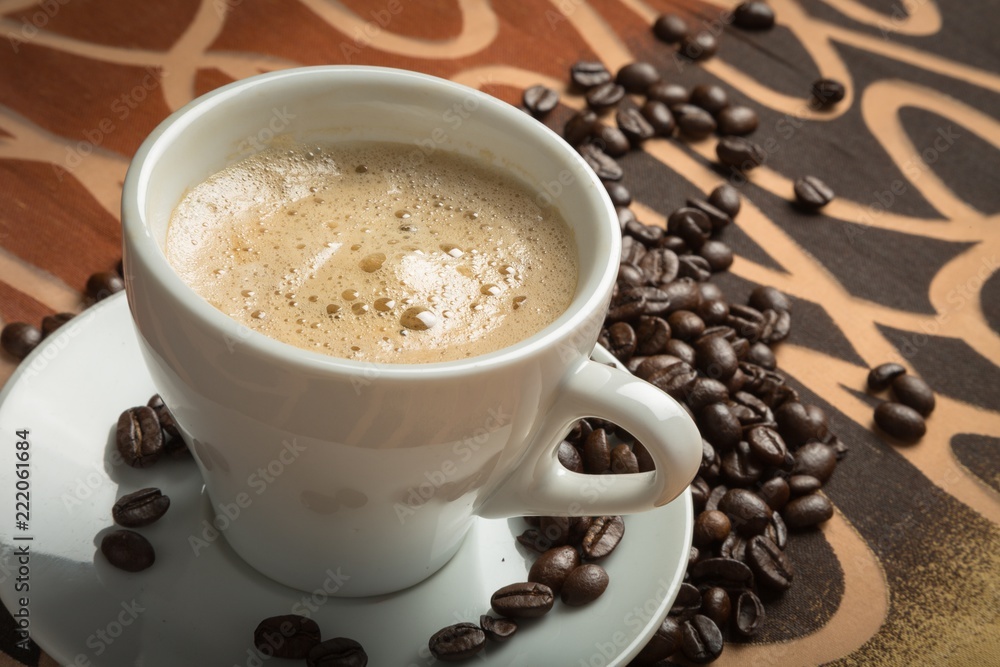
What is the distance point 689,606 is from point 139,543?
65 centimetres

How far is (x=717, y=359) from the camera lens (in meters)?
1.49

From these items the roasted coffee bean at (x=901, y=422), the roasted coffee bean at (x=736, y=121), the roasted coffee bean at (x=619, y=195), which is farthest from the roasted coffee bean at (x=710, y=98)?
the roasted coffee bean at (x=901, y=422)

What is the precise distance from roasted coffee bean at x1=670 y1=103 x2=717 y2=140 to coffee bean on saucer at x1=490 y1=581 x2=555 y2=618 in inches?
48.2

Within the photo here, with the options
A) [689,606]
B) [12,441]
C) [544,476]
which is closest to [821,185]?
[689,606]

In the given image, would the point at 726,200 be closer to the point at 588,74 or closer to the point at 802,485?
the point at 588,74

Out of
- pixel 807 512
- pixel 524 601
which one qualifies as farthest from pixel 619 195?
pixel 524 601

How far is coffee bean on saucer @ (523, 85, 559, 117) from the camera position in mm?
1959

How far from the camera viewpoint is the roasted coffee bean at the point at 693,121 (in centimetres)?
200

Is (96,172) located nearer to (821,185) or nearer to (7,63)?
(7,63)

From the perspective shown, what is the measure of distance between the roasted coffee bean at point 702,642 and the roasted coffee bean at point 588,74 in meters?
1.23

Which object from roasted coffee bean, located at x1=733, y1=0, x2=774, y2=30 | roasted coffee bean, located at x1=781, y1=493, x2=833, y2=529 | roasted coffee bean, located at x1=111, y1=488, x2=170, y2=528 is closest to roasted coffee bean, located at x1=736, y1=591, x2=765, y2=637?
roasted coffee bean, located at x1=781, y1=493, x2=833, y2=529

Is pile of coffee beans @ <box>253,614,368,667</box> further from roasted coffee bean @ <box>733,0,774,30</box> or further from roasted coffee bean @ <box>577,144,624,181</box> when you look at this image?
roasted coffee bean @ <box>733,0,774,30</box>

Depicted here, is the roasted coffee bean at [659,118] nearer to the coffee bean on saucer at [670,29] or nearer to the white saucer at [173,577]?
the coffee bean on saucer at [670,29]

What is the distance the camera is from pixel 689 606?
4.00ft
